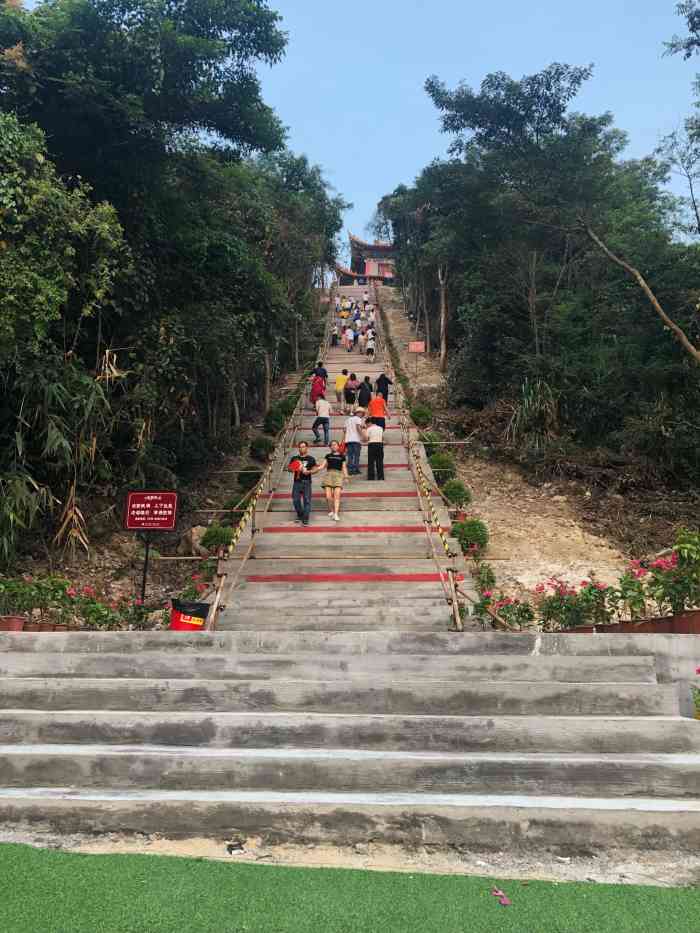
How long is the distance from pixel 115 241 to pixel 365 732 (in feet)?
29.0

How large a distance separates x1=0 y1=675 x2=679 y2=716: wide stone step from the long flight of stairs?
0.04 ft

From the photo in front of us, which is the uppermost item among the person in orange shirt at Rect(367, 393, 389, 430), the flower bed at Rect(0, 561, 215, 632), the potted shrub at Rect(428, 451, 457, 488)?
the person in orange shirt at Rect(367, 393, 389, 430)

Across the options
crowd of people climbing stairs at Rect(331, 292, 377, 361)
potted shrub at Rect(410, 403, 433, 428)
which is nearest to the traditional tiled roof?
crowd of people climbing stairs at Rect(331, 292, 377, 361)

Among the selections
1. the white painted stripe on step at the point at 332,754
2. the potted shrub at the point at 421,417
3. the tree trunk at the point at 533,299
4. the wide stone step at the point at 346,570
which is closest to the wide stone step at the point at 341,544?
the wide stone step at the point at 346,570

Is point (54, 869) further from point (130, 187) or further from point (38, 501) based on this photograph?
point (130, 187)

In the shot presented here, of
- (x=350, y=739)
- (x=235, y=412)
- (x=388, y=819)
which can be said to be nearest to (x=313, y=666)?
(x=350, y=739)

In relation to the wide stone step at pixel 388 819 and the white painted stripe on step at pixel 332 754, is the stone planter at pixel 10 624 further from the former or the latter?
the wide stone step at pixel 388 819

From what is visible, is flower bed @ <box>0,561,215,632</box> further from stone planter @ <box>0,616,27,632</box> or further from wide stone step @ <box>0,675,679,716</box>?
wide stone step @ <box>0,675,679,716</box>

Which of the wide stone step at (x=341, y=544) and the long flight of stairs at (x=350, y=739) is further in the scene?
the wide stone step at (x=341, y=544)

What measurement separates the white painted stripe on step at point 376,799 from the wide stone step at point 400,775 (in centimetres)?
7

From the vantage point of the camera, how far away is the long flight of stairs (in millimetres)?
3711

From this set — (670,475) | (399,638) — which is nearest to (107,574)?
(399,638)

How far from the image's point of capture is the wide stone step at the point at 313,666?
18.8ft

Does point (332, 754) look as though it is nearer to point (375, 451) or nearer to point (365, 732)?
point (365, 732)
